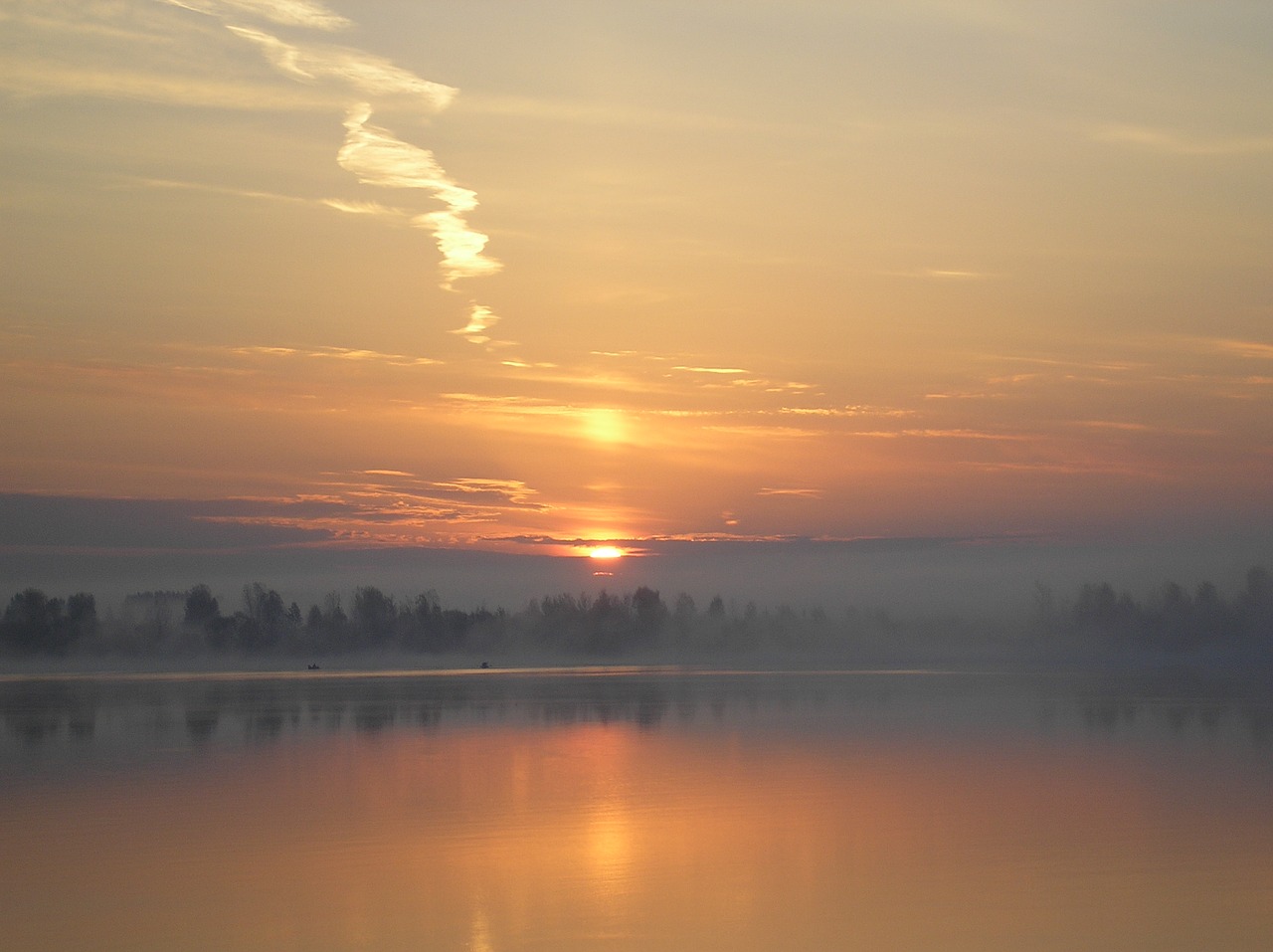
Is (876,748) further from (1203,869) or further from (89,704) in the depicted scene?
(89,704)

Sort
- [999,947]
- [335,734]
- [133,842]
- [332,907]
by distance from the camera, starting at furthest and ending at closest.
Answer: [335,734], [133,842], [332,907], [999,947]

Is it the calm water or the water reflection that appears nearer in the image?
the calm water

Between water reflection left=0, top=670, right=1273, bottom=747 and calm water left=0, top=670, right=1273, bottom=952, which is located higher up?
calm water left=0, top=670, right=1273, bottom=952

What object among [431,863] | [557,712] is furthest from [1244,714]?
[431,863]

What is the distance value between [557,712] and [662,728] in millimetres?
10626

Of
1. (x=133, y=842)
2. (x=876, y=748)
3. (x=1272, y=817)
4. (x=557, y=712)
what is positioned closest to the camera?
(x=133, y=842)

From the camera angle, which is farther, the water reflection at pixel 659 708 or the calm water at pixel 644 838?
the water reflection at pixel 659 708

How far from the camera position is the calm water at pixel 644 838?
1499 cm

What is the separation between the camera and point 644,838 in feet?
67.4

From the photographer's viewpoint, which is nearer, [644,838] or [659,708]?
[644,838]

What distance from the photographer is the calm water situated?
15.0m

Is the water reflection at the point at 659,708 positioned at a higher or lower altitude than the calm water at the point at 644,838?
lower

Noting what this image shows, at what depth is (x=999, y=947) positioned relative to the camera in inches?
550

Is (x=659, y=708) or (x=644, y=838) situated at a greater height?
(x=644, y=838)
